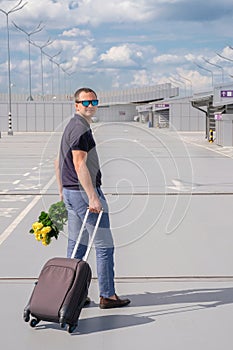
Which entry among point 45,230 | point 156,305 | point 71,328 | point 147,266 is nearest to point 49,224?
point 45,230

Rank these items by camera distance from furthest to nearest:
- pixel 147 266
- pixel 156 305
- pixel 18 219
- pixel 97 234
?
1. pixel 18 219
2. pixel 147 266
3. pixel 156 305
4. pixel 97 234

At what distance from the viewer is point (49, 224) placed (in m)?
5.26

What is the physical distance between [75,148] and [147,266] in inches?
89.7

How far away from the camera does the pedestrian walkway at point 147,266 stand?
4637 mm

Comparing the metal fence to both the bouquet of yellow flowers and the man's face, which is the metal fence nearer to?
the bouquet of yellow flowers

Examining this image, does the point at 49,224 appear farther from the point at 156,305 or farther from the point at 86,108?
the point at 156,305

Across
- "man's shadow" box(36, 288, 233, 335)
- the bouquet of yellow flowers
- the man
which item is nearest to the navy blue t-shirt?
the man

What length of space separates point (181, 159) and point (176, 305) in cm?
1830

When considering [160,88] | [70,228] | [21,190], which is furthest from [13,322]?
[160,88]

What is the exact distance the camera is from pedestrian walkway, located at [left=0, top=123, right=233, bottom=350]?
464 cm

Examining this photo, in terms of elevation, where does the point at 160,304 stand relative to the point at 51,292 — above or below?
below

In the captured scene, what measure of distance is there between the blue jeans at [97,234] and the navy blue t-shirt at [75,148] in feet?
0.30

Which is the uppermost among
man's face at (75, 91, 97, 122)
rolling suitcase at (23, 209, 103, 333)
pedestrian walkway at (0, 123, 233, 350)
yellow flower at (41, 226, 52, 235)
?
man's face at (75, 91, 97, 122)

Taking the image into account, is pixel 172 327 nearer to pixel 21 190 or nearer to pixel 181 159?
pixel 21 190
